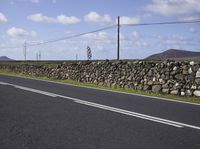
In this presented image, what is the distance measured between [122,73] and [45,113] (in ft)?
37.0

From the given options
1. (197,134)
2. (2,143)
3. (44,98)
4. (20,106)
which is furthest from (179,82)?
(2,143)

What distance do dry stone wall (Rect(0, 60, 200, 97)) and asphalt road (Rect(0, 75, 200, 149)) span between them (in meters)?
4.37

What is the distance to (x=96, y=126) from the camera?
7898 mm

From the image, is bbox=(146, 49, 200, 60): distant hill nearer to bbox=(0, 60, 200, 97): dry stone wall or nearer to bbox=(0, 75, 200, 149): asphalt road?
bbox=(0, 60, 200, 97): dry stone wall

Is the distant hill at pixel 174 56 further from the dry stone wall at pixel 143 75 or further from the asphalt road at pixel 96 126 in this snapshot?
the asphalt road at pixel 96 126

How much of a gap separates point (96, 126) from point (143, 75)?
11030 mm

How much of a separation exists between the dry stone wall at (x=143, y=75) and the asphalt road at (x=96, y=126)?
437cm

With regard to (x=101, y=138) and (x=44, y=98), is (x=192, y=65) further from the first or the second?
(x=101, y=138)

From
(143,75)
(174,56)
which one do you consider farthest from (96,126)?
(174,56)

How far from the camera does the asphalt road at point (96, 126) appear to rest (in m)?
6.46

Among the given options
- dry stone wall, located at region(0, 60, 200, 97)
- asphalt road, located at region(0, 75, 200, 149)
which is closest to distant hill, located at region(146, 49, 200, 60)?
dry stone wall, located at region(0, 60, 200, 97)

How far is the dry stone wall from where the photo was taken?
15.8 meters

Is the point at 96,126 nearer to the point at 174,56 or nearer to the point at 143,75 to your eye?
the point at 143,75

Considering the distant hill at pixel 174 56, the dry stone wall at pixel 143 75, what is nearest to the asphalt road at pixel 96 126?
the dry stone wall at pixel 143 75
